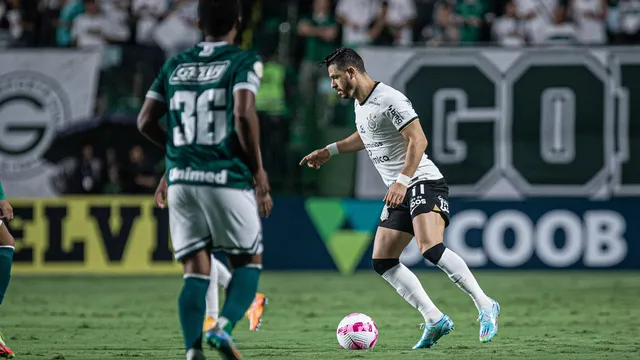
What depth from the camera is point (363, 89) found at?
27.8 feet

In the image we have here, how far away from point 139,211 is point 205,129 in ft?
35.5

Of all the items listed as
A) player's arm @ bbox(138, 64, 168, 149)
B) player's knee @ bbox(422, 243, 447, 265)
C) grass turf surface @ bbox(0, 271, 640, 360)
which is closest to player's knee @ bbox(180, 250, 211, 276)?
player's arm @ bbox(138, 64, 168, 149)

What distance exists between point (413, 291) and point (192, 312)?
269 centimetres

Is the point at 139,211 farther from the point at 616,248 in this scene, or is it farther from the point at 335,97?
the point at 616,248

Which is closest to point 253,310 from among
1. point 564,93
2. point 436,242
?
point 436,242

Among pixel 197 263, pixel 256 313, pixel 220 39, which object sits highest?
pixel 220 39

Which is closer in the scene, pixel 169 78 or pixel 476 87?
pixel 169 78

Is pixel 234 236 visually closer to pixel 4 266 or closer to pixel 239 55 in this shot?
pixel 239 55

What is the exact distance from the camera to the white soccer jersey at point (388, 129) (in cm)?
832

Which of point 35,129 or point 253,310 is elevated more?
point 35,129

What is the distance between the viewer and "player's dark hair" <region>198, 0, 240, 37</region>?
20.9ft

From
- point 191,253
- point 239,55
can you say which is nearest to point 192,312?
point 191,253

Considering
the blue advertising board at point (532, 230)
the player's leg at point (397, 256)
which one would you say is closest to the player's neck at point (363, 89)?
the player's leg at point (397, 256)

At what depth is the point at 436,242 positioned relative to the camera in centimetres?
843
